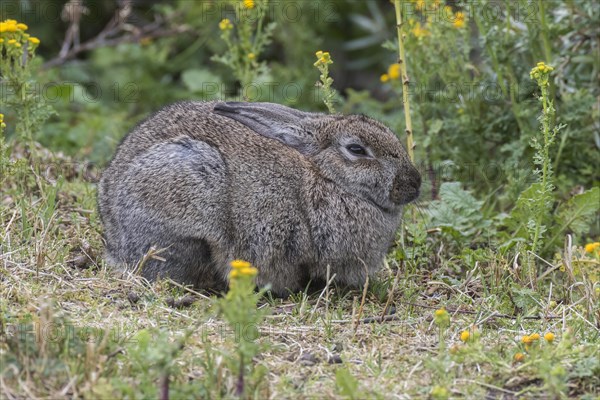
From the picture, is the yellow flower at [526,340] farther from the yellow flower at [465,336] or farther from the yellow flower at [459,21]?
the yellow flower at [459,21]

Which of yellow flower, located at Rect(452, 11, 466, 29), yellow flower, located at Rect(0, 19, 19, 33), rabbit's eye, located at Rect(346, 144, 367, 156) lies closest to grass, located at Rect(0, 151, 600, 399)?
rabbit's eye, located at Rect(346, 144, 367, 156)

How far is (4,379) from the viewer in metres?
3.94

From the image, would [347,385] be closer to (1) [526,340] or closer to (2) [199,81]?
(1) [526,340]

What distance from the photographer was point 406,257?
6199 millimetres

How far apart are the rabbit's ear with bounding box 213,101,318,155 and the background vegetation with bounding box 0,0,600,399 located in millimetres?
576

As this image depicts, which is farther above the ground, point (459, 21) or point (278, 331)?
point (459, 21)

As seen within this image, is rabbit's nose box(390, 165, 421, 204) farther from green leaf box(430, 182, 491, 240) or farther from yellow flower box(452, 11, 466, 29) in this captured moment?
yellow flower box(452, 11, 466, 29)

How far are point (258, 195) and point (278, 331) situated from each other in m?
0.99

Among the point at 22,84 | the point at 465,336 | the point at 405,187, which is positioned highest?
the point at 22,84

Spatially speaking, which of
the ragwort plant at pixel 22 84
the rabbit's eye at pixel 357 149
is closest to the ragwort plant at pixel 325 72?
the rabbit's eye at pixel 357 149

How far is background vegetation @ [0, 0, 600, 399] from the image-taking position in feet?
13.6

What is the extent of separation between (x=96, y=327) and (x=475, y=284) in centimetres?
251

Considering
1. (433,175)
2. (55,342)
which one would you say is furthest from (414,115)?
(55,342)

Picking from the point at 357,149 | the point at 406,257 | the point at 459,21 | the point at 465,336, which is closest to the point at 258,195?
the point at 357,149
